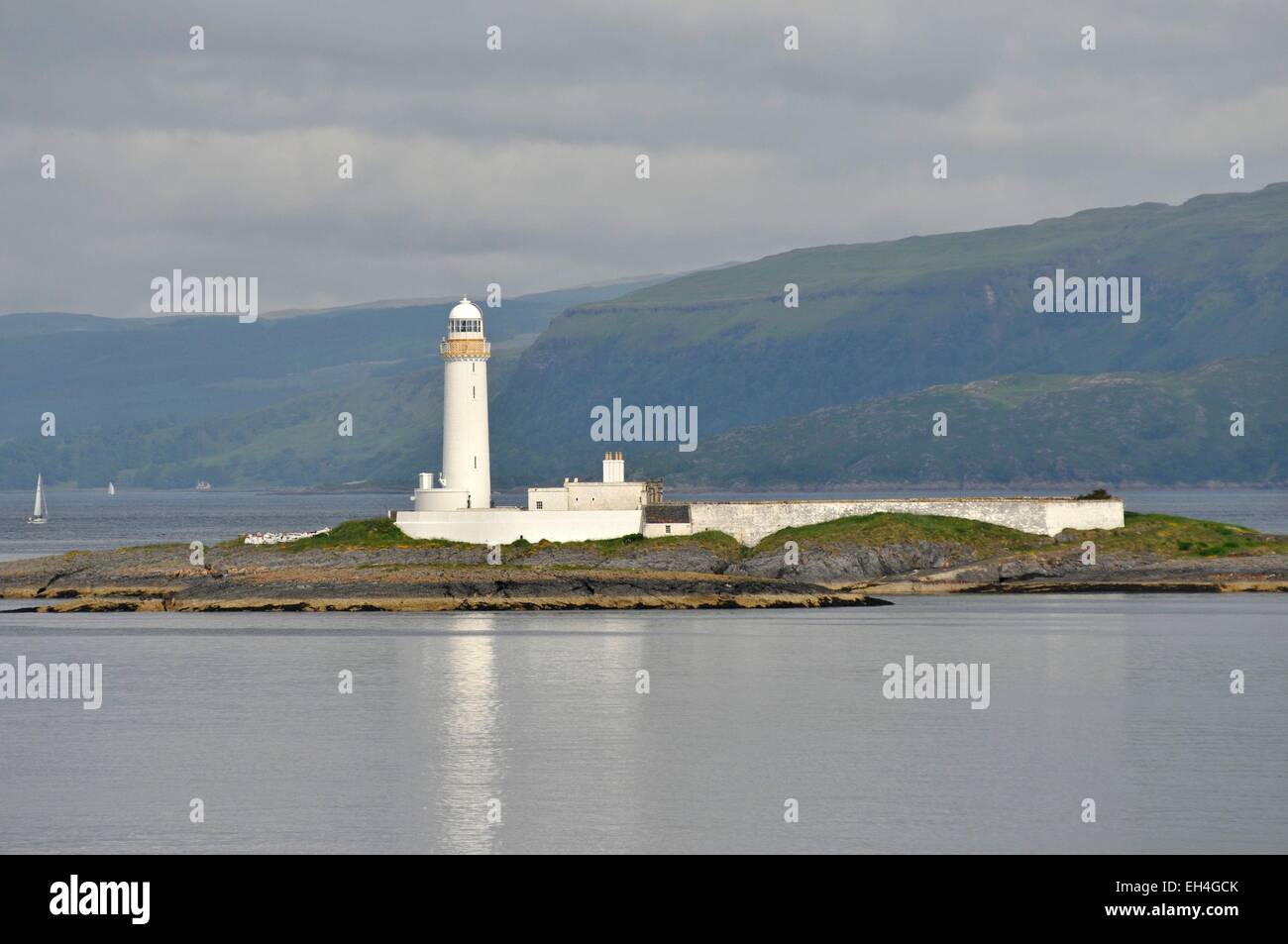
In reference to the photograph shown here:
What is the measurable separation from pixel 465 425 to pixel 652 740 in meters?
42.6

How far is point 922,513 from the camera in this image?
93562mm

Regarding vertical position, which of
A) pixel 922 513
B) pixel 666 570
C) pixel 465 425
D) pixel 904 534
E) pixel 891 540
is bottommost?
pixel 666 570

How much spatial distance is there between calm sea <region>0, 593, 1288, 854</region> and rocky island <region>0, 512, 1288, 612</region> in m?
5.11

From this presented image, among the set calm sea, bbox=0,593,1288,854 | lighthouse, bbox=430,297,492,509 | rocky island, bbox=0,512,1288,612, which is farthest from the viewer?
lighthouse, bbox=430,297,492,509

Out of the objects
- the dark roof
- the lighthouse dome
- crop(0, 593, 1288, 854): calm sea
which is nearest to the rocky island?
the dark roof

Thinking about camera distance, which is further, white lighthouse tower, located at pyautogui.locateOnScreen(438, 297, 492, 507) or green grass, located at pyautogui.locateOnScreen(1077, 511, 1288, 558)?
green grass, located at pyautogui.locateOnScreen(1077, 511, 1288, 558)

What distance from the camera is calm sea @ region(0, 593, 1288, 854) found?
1515 inches

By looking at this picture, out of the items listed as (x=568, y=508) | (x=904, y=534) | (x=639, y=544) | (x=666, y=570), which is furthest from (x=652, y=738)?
(x=904, y=534)

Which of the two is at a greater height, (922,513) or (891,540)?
(922,513)

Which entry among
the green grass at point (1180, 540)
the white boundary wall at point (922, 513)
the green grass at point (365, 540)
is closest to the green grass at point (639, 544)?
the white boundary wall at point (922, 513)

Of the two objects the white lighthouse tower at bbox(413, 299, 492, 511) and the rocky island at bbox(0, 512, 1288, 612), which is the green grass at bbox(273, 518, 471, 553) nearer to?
the rocky island at bbox(0, 512, 1288, 612)

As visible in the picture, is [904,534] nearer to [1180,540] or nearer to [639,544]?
[639,544]

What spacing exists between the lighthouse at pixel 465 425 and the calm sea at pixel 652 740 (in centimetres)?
1234
